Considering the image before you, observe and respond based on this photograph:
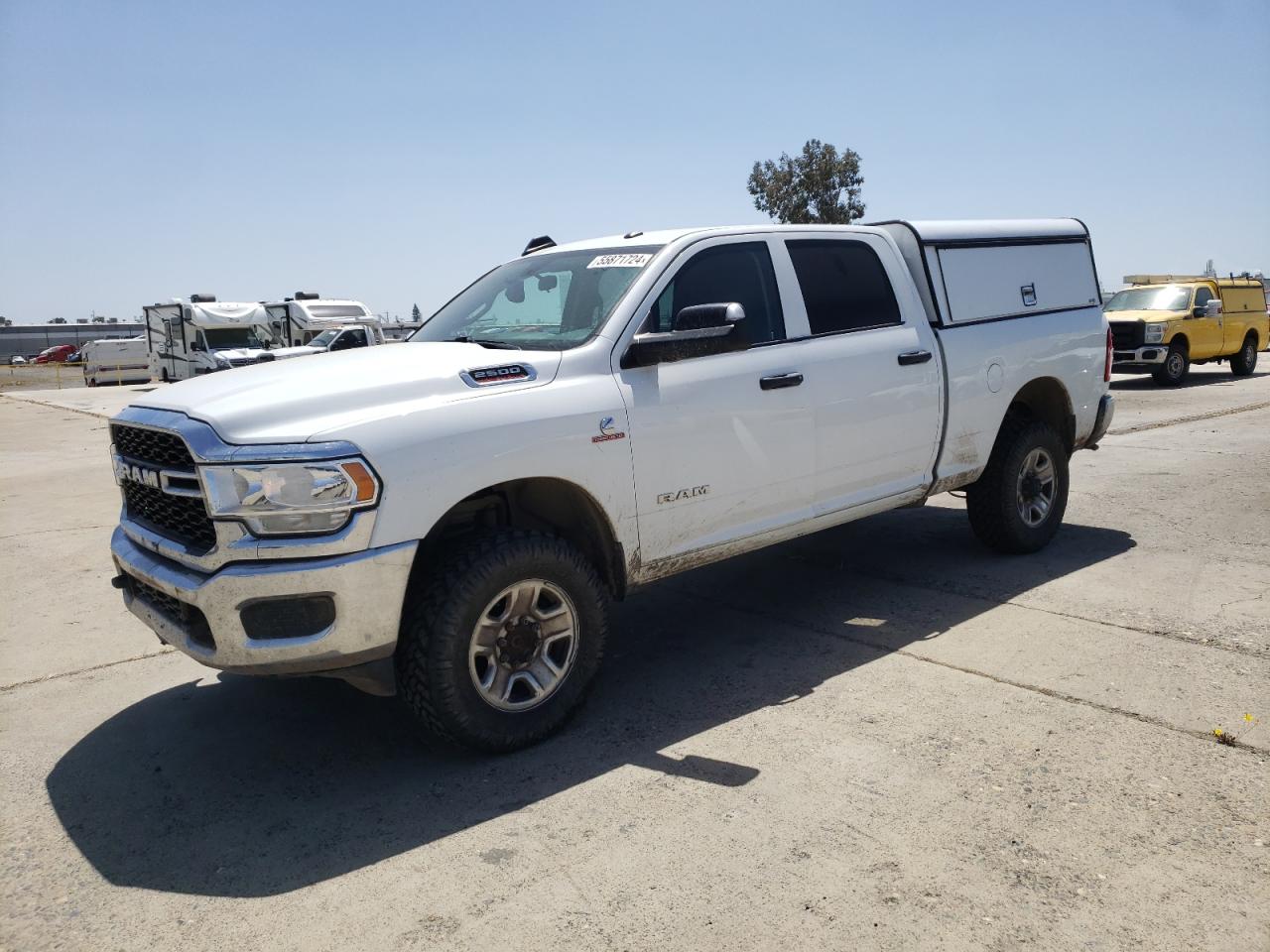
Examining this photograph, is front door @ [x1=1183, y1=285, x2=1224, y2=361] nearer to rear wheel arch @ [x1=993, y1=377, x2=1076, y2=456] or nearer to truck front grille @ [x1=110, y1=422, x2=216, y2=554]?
rear wheel arch @ [x1=993, y1=377, x2=1076, y2=456]

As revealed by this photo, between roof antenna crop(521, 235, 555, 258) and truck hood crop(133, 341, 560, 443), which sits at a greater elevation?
roof antenna crop(521, 235, 555, 258)

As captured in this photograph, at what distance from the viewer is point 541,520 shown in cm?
433

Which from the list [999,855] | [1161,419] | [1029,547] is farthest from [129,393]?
[999,855]

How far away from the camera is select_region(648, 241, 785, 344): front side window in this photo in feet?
14.8

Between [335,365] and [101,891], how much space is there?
2.04 meters

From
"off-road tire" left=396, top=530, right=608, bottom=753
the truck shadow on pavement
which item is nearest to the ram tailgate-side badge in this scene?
"off-road tire" left=396, top=530, right=608, bottom=753

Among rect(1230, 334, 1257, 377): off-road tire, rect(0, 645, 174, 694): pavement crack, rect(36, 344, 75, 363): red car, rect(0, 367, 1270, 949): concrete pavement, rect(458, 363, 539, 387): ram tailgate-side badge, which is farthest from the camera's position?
rect(36, 344, 75, 363): red car

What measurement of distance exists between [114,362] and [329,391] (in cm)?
3835

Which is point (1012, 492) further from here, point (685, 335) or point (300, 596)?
point (300, 596)

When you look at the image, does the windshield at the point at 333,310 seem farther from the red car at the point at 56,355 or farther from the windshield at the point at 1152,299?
the red car at the point at 56,355

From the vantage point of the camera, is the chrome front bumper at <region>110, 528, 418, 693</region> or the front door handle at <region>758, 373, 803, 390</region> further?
the front door handle at <region>758, 373, 803, 390</region>

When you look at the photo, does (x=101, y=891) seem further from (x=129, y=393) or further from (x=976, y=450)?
(x=129, y=393)

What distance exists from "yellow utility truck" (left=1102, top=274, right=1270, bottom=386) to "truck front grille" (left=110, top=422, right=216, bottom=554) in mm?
16908

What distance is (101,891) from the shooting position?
3084mm
